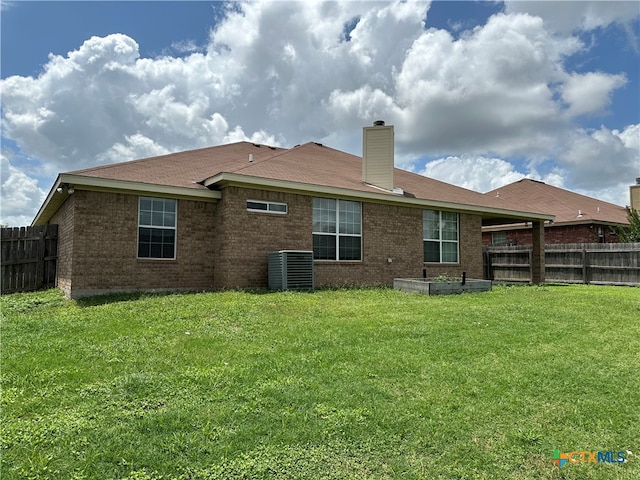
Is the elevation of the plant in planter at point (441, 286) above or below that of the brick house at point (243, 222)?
below

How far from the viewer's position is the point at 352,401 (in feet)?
13.5

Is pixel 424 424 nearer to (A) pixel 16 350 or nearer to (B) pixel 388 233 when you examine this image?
(A) pixel 16 350

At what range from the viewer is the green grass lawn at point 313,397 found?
10.4 ft

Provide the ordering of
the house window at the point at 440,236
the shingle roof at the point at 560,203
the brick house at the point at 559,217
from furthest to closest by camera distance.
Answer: the shingle roof at the point at 560,203 → the brick house at the point at 559,217 → the house window at the point at 440,236

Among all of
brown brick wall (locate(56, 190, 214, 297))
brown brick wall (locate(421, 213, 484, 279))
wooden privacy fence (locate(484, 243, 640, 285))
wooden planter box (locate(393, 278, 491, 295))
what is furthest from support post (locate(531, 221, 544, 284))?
brown brick wall (locate(56, 190, 214, 297))

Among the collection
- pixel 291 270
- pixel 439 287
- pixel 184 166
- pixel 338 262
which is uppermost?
pixel 184 166

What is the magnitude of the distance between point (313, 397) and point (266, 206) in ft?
27.8

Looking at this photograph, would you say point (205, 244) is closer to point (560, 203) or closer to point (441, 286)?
point (441, 286)

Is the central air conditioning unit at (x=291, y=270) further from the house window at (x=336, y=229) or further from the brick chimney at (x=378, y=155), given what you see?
the brick chimney at (x=378, y=155)

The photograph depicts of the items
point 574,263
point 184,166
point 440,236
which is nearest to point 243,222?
point 184,166

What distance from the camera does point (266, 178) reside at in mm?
11820

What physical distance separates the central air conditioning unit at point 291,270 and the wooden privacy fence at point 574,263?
1144cm

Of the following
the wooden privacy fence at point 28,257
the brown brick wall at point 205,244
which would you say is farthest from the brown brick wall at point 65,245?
the wooden privacy fence at point 28,257

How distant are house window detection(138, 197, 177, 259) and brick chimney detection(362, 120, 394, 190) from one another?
6.87m
